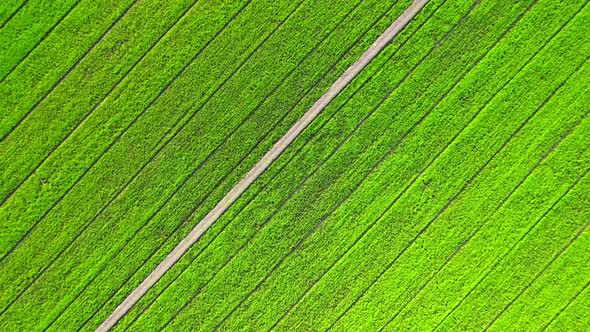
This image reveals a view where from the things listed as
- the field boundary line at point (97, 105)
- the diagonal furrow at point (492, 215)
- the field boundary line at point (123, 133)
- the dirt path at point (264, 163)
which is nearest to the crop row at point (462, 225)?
the diagonal furrow at point (492, 215)

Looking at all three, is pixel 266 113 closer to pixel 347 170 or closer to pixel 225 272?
pixel 347 170

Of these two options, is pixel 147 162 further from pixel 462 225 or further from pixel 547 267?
pixel 547 267

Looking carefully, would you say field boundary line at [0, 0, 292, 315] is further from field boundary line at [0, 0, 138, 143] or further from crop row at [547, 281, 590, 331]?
crop row at [547, 281, 590, 331]

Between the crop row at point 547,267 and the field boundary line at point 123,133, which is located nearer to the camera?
the field boundary line at point 123,133

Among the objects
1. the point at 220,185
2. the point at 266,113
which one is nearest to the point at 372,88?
the point at 266,113

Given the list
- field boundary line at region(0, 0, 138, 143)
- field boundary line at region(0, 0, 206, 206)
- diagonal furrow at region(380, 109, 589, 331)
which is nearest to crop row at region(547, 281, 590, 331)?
diagonal furrow at region(380, 109, 589, 331)

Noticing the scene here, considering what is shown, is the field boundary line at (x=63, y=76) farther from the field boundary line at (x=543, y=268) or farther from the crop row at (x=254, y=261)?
the field boundary line at (x=543, y=268)
